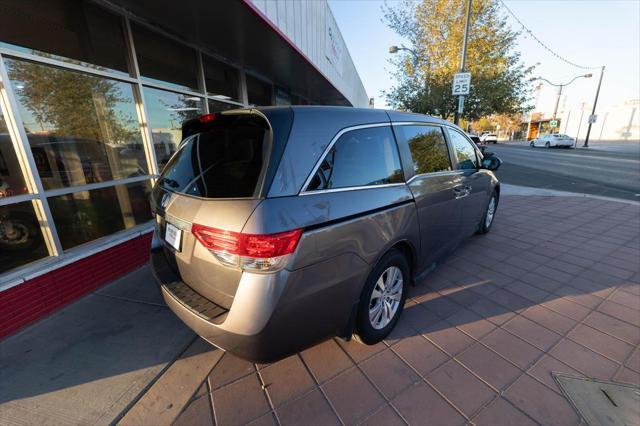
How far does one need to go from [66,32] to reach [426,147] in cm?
435

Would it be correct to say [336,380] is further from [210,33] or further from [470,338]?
[210,33]

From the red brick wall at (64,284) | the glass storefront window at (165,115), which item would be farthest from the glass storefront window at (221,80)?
the red brick wall at (64,284)

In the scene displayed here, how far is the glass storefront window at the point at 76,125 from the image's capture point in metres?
2.99

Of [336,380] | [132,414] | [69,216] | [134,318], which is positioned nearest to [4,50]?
[69,216]

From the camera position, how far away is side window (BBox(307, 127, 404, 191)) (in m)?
1.82

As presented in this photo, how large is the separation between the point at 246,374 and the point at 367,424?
946 mm

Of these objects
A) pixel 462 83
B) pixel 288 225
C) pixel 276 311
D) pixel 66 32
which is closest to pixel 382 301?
pixel 276 311

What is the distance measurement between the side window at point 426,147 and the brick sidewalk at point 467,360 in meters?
1.36

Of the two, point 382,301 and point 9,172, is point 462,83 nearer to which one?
point 382,301

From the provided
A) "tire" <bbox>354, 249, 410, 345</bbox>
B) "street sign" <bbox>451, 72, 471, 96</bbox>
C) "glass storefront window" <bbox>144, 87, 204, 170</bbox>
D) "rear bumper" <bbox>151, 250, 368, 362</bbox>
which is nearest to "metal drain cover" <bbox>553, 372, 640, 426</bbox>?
"tire" <bbox>354, 249, 410, 345</bbox>

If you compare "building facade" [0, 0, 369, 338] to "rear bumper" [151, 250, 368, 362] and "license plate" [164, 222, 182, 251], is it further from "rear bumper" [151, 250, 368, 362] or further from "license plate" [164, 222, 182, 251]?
"rear bumper" [151, 250, 368, 362]

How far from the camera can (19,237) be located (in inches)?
113

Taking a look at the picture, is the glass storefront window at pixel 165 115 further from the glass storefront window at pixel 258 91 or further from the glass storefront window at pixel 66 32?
the glass storefront window at pixel 258 91

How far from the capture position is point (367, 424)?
170cm
